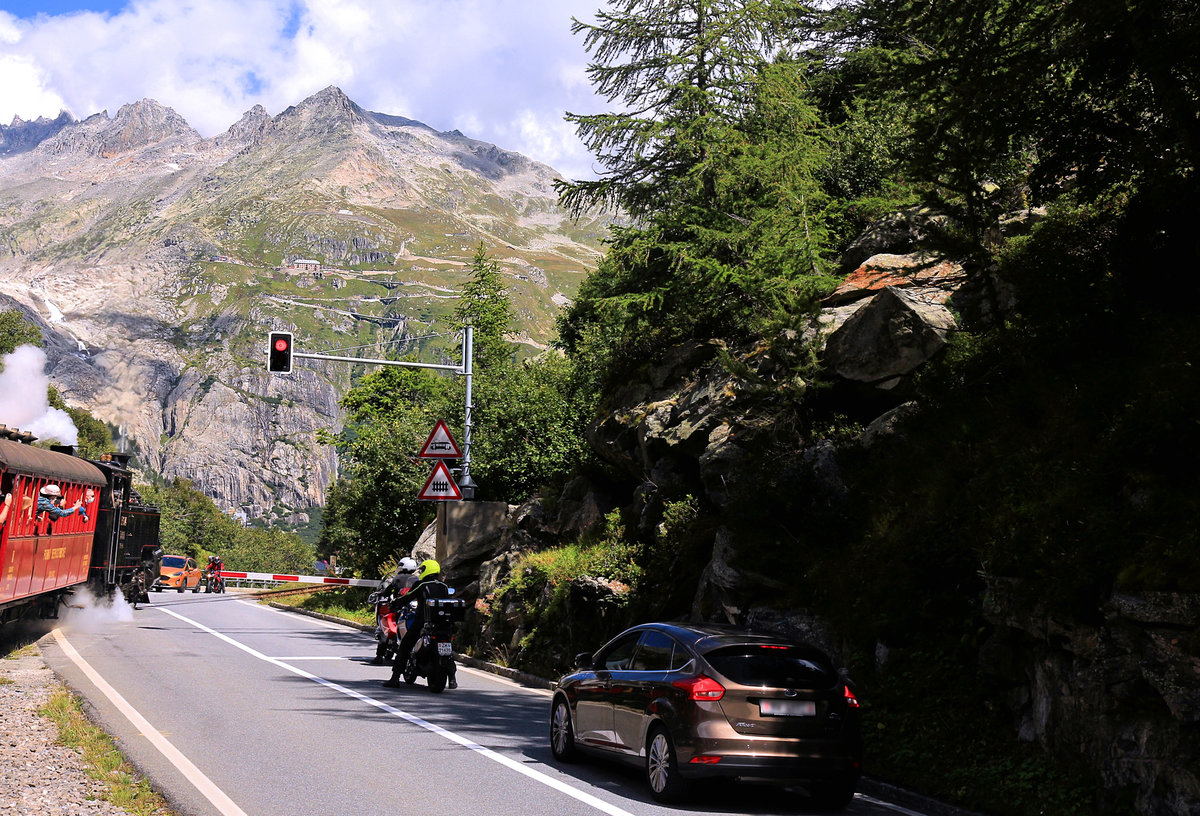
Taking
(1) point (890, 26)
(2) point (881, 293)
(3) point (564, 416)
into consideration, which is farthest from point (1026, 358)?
(3) point (564, 416)

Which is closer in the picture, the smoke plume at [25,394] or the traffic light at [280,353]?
the traffic light at [280,353]

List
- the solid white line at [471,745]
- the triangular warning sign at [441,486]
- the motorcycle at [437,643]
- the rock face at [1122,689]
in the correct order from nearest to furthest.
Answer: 1. the rock face at [1122,689]
2. the solid white line at [471,745]
3. the motorcycle at [437,643]
4. the triangular warning sign at [441,486]

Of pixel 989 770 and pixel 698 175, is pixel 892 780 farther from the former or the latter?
pixel 698 175

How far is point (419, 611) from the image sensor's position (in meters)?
14.8

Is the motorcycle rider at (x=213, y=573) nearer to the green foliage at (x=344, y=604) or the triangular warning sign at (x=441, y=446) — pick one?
the green foliage at (x=344, y=604)

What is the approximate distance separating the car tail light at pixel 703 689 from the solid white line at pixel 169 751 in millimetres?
3335

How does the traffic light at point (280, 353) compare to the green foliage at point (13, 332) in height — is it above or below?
below

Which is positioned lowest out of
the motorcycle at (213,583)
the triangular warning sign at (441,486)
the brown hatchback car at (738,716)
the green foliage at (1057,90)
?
the motorcycle at (213,583)

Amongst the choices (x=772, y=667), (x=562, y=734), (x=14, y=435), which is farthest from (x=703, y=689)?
(x=14, y=435)

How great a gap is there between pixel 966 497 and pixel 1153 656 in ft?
11.0

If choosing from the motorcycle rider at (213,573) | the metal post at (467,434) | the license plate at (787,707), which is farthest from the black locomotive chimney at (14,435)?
the motorcycle rider at (213,573)

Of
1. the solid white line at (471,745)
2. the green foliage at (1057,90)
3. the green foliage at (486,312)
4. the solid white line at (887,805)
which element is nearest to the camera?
the solid white line at (471,745)

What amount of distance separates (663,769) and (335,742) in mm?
3711

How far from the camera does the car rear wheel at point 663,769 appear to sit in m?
8.00
